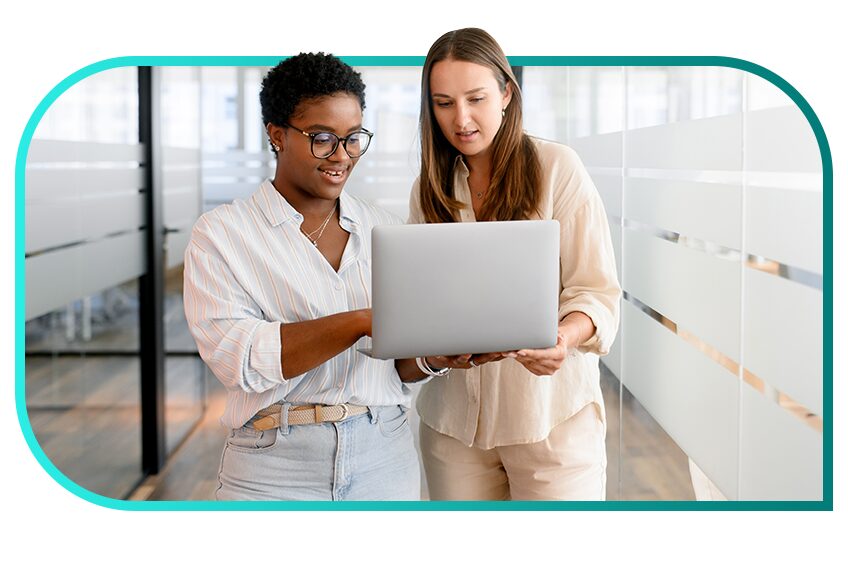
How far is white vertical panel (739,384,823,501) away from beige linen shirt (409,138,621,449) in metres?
0.40

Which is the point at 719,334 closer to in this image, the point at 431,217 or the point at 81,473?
the point at 431,217

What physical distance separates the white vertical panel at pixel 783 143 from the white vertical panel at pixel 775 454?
0.60 metres

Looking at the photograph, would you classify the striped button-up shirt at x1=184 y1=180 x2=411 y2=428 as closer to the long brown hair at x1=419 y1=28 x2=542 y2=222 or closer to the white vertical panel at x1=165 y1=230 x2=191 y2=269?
the long brown hair at x1=419 y1=28 x2=542 y2=222

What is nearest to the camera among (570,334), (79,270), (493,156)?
(570,334)

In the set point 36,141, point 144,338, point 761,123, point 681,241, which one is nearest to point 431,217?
point 681,241

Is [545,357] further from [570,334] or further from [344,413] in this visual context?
[344,413]

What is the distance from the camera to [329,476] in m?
2.51

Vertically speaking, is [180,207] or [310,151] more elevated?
[310,151]

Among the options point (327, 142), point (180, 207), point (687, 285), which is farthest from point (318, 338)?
point (180, 207)

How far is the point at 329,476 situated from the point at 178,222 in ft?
5.80

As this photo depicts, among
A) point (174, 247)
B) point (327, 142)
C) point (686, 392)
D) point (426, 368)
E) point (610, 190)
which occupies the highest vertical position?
point (327, 142)

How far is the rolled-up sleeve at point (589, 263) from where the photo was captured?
2582 mm

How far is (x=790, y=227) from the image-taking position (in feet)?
8.55

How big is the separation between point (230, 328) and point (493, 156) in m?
0.81
